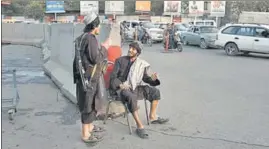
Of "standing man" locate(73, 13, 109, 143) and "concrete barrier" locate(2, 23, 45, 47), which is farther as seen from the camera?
"concrete barrier" locate(2, 23, 45, 47)

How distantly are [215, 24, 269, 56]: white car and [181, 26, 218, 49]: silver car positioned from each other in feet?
11.5

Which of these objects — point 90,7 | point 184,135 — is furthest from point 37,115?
point 90,7

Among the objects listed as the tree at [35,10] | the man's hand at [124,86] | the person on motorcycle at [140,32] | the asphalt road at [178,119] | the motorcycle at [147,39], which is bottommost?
the asphalt road at [178,119]

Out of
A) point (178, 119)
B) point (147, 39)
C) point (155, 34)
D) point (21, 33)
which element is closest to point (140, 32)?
point (147, 39)

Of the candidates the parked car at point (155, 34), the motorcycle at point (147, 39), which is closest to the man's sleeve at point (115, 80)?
the motorcycle at point (147, 39)

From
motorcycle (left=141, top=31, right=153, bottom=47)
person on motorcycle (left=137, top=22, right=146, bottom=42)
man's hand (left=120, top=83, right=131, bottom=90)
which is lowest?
man's hand (left=120, top=83, right=131, bottom=90)

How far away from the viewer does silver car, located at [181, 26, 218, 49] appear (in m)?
23.7

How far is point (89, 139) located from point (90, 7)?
1790 inches

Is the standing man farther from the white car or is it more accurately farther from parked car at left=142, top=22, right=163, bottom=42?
parked car at left=142, top=22, right=163, bottom=42

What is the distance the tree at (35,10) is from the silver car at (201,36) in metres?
51.6

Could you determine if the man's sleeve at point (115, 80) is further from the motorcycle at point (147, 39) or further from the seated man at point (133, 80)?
the motorcycle at point (147, 39)

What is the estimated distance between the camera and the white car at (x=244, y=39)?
696 inches

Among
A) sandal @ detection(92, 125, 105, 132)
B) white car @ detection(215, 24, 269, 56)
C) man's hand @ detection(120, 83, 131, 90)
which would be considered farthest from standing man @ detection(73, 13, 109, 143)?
white car @ detection(215, 24, 269, 56)

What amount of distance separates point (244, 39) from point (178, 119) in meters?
12.9
